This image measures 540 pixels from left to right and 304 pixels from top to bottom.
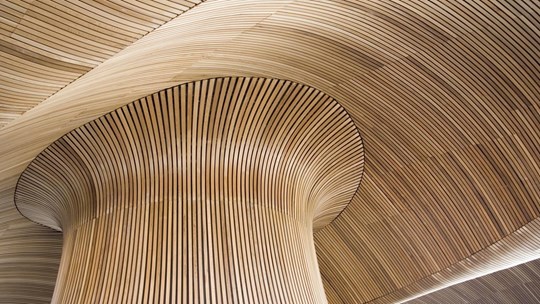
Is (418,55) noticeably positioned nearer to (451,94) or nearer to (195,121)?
(451,94)

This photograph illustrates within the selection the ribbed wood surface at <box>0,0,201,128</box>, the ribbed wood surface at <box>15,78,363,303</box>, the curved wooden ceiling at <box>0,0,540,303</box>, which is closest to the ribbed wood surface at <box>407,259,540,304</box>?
the curved wooden ceiling at <box>0,0,540,303</box>

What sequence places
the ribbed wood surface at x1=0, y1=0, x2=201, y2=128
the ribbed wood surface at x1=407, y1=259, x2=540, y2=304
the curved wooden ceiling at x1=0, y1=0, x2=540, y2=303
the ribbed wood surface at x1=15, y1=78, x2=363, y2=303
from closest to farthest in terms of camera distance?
1. the ribbed wood surface at x1=0, y1=0, x2=201, y2=128
2. the curved wooden ceiling at x1=0, y1=0, x2=540, y2=303
3. the ribbed wood surface at x1=15, y1=78, x2=363, y2=303
4. the ribbed wood surface at x1=407, y1=259, x2=540, y2=304

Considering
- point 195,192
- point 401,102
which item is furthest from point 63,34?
point 401,102

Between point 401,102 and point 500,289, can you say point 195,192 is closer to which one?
point 401,102

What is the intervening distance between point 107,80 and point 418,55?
3904 millimetres

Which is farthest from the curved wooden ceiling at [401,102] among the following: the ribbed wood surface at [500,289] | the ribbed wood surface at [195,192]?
the ribbed wood surface at [500,289]

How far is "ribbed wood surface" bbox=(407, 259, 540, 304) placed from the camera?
475 inches

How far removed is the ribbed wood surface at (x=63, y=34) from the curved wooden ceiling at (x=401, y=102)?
0.36 metres

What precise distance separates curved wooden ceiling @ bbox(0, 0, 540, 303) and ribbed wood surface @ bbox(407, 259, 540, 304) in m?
1.15

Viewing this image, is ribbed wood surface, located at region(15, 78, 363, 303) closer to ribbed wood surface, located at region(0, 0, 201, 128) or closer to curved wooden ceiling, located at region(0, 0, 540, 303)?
curved wooden ceiling, located at region(0, 0, 540, 303)

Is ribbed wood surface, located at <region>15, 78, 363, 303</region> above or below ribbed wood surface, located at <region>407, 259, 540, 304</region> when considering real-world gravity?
below

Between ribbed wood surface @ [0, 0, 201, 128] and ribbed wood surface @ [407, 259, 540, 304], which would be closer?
ribbed wood surface @ [0, 0, 201, 128]

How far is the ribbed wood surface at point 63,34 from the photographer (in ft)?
12.5

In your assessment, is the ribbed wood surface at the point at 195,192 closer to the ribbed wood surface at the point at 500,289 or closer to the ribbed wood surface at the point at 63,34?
the ribbed wood surface at the point at 63,34
